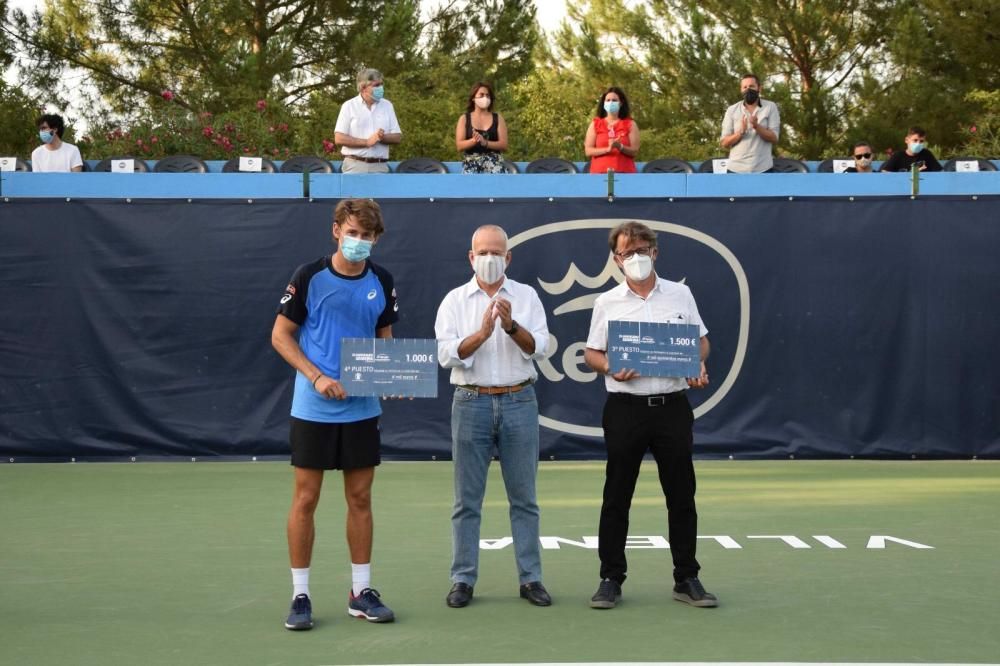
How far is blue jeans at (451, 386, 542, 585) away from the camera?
623cm

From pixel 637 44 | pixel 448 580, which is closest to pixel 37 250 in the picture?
pixel 448 580

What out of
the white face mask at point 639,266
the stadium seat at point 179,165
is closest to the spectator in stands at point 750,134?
the stadium seat at point 179,165

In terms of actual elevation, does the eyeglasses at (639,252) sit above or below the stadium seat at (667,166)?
below

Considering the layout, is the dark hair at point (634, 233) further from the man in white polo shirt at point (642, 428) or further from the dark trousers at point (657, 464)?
the dark trousers at point (657, 464)

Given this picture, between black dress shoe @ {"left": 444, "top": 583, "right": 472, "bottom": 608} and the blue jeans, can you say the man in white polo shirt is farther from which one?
black dress shoe @ {"left": 444, "top": 583, "right": 472, "bottom": 608}

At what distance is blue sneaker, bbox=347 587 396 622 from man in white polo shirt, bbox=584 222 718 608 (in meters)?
0.93

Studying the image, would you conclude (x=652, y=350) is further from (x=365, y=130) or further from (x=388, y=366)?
(x=365, y=130)

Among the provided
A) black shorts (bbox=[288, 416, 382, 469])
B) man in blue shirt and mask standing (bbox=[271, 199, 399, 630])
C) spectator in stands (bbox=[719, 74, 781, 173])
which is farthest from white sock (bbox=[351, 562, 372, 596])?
spectator in stands (bbox=[719, 74, 781, 173])

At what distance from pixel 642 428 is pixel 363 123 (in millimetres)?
7625

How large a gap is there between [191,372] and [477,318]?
20.8ft

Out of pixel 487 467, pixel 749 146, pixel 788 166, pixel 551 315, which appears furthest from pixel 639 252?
pixel 788 166

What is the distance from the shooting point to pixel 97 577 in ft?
22.4

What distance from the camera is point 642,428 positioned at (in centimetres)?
615

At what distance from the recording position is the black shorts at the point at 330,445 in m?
5.76
